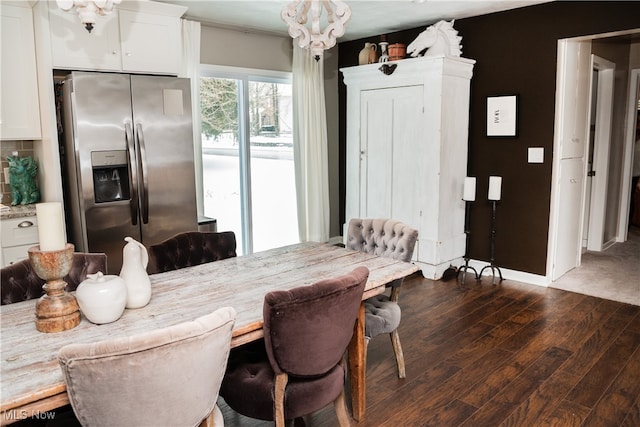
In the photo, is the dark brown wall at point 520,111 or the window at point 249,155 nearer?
the dark brown wall at point 520,111

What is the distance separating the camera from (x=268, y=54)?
5.36 meters

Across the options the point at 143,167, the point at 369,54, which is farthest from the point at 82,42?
the point at 369,54

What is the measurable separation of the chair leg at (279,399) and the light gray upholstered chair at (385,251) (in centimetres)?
84

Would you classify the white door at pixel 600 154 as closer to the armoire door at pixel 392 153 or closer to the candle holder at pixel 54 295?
the armoire door at pixel 392 153

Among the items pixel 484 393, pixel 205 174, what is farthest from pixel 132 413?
pixel 205 174

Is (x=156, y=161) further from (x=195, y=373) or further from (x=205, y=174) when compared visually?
(x=195, y=373)

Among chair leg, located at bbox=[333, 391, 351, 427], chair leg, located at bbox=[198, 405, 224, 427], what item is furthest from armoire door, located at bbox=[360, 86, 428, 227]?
chair leg, located at bbox=[198, 405, 224, 427]

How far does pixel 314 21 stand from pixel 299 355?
153cm

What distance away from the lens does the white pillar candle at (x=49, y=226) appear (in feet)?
Answer: 5.43

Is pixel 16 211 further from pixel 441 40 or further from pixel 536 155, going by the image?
pixel 536 155

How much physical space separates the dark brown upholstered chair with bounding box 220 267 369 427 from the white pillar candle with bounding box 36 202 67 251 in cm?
75

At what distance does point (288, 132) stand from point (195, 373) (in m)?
4.44

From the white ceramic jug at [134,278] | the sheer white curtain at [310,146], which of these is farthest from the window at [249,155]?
the white ceramic jug at [134,278]

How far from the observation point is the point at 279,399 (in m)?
1.87
